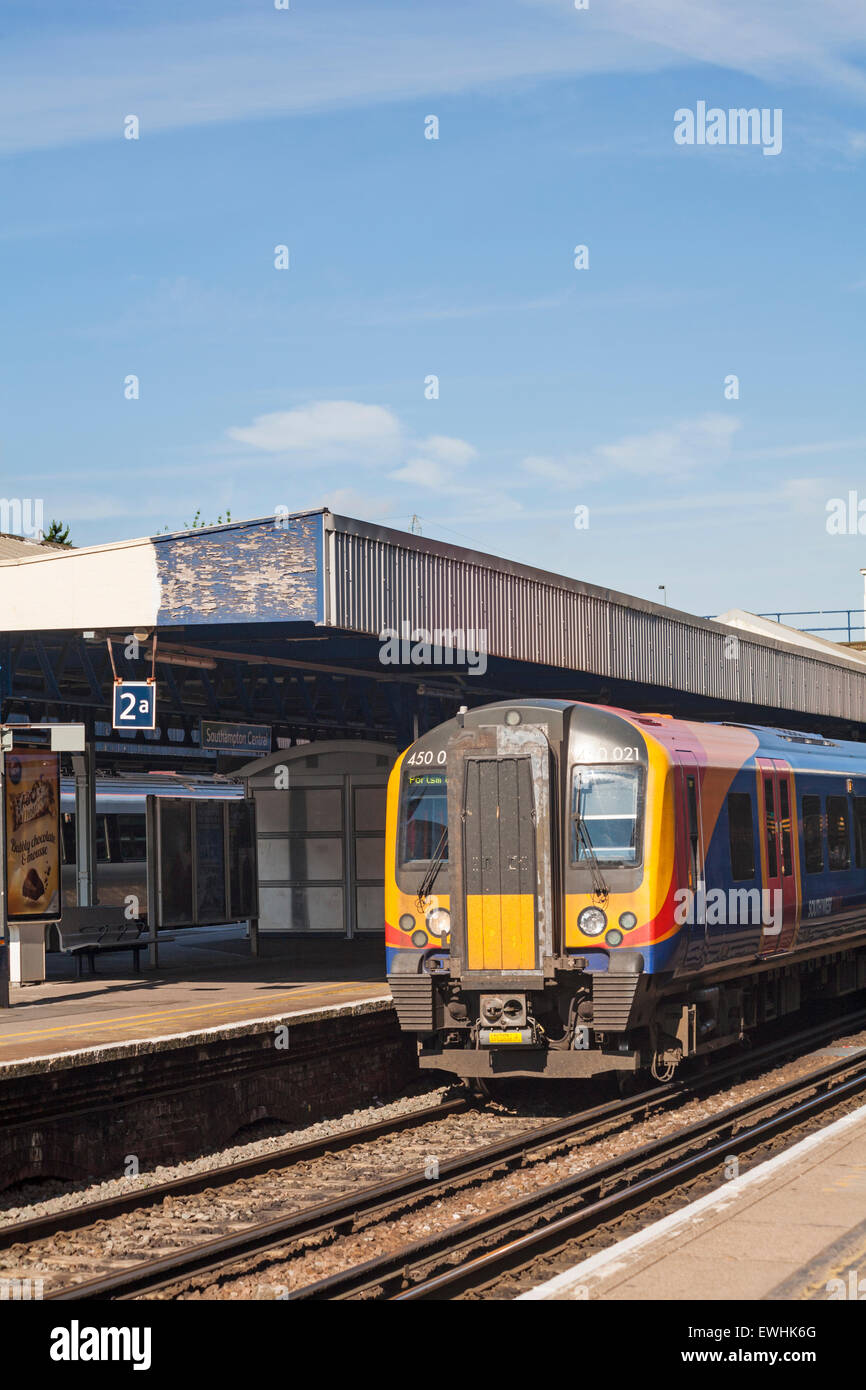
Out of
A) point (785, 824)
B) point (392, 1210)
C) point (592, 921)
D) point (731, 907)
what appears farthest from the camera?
point (785, 824)

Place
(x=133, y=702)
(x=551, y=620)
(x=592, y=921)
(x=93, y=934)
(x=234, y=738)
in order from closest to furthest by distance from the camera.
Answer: (x=592, y=921) → (x=133, y=702) → (x=551, y=620) → (x=93, y=934) → (x=234, y=738)

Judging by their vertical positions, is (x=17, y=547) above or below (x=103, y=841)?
above

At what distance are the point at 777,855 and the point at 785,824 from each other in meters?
0.47

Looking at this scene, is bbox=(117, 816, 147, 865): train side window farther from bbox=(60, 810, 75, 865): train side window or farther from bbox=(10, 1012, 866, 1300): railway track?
bbox=(10, 1012, 866, 1300): railway track

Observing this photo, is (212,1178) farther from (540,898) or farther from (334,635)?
(334,635)

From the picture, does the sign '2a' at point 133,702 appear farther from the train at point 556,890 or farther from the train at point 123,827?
the train at point 123,827

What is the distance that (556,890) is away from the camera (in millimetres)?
12320

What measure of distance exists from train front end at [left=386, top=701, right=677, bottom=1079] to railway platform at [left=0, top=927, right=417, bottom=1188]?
1.57 meters

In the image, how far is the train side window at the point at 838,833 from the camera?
1714 cm

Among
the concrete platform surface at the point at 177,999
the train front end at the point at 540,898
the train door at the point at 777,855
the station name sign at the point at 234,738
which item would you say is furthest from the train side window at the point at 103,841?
the train front end at the point at 540,898

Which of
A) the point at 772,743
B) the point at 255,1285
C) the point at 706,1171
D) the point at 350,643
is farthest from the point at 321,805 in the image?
the point at 255,1285

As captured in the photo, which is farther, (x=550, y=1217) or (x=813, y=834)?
(x=813, y=834)

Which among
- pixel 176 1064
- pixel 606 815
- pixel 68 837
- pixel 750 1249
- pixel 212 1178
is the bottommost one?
pixel 212 1178

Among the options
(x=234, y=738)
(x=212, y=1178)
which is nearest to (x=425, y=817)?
(x=212, y=1178)
